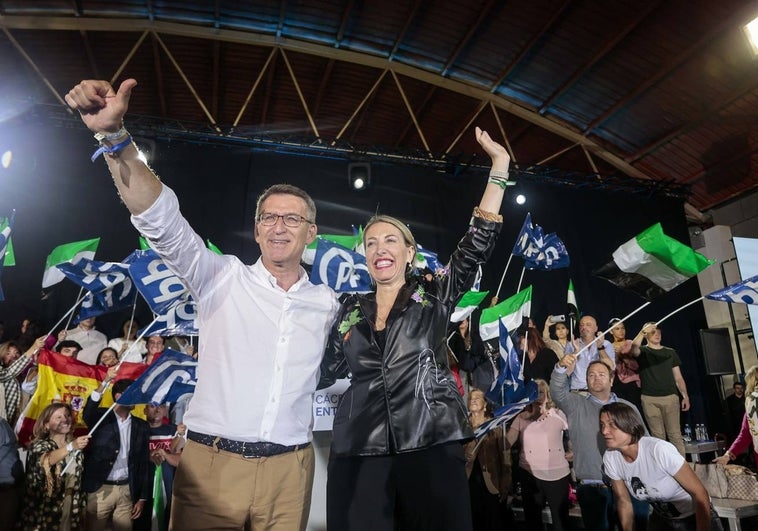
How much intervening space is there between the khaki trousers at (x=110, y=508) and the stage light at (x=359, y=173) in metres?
5.03

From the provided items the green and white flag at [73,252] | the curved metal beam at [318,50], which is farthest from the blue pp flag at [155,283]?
the curved metal beam at [318,50]

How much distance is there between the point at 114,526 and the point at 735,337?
9.67m

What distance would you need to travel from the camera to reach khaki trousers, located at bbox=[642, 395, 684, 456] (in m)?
5.86

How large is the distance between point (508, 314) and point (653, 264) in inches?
54.4

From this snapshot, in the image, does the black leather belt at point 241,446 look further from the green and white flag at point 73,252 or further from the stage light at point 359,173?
the stage light at point 359,173

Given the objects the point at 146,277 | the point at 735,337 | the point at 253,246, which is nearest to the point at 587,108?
the point at 735,337

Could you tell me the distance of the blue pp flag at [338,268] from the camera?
17.8 ft

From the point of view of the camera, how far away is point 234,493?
4.66 feet

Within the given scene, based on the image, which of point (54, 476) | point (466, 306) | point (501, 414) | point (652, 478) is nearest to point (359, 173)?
point (466, 306)

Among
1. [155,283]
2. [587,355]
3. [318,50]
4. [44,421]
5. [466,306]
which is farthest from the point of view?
[318,50]

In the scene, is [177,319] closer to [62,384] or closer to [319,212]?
[62,384]

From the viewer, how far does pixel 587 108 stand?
894 cm

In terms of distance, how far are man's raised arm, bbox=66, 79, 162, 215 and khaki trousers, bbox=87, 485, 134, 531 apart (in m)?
3.63

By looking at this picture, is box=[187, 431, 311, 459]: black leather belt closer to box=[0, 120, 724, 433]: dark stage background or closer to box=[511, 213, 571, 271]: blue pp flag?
box=[511, 213, 571, 271]: blue pp flag
